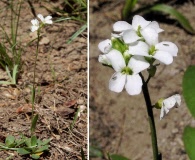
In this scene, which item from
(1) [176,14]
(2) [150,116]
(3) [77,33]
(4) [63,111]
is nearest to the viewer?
(2) [150,116]

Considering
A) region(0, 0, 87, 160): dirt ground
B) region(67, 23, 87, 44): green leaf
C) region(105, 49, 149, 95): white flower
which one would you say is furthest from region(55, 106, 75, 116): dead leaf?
region(105, 49, 149, 95): white flower

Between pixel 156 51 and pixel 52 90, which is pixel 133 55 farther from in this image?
pixel 52 90

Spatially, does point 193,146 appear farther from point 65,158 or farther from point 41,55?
point 41,55

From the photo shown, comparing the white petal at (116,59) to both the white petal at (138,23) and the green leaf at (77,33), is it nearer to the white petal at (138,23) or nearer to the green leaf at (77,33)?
the white petal at (138,23)

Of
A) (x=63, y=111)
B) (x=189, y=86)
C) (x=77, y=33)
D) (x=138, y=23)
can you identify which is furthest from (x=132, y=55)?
(x=77, y=33)

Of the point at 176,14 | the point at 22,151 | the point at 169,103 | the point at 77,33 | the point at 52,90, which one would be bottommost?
the point at 22,151

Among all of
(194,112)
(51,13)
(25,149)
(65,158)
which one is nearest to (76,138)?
(65,158)
